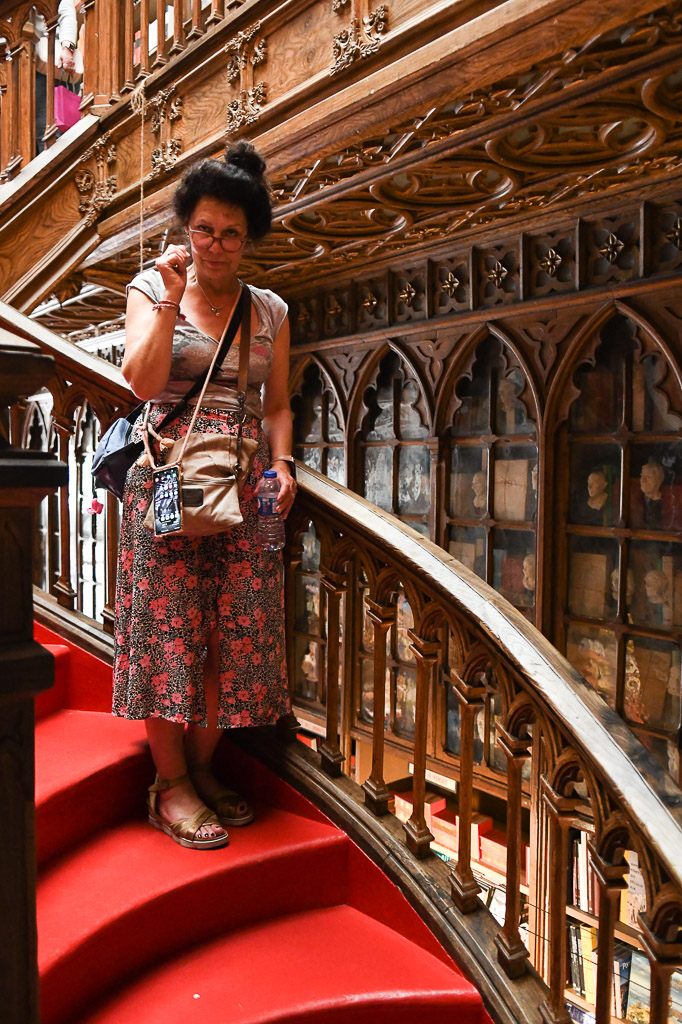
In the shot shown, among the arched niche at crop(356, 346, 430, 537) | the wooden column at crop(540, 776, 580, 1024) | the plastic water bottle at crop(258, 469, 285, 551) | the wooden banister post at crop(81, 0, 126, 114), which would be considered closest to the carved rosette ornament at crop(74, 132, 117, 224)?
the wooden banister post at crop(81, 0, 126, 114)

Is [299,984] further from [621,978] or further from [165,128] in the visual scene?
[165,128]

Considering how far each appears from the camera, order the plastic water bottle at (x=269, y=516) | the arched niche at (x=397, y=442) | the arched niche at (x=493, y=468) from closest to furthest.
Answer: the plastic water bottle at (x=269, y=516) → the arched niche at (x=493, y=468) → the arched niche at (x=397, y=442)

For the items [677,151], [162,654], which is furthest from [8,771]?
[677,151]

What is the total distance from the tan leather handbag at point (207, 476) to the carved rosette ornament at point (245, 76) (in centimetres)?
173

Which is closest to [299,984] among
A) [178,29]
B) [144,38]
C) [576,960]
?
[576,960]

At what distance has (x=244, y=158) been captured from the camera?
145 cm

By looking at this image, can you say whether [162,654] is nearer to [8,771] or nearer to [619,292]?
[8,771]

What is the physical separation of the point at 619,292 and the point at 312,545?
257 centimetres

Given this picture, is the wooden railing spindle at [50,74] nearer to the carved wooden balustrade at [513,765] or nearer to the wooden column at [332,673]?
the carved wooden balustrade at [513,765]

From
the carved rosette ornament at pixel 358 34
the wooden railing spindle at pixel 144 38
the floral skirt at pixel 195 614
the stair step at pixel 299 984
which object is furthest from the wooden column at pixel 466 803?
the wooden railing spindle at pixel 144 38

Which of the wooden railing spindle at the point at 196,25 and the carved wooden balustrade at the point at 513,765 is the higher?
the wooden railing spindle at the point at 196,25

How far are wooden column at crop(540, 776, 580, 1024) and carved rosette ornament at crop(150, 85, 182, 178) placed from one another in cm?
290

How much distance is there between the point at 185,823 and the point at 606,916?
788mm

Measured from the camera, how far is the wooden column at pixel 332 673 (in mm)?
1665
